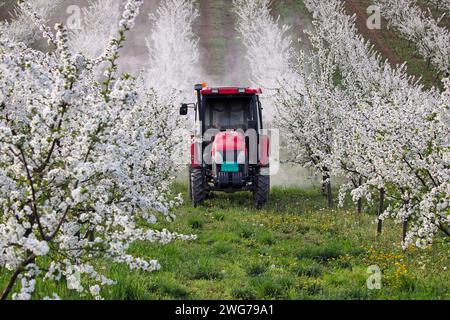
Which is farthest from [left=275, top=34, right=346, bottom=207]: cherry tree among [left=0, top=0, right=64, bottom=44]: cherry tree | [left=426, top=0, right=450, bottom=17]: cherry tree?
[left=426, top=0, right=450, bottom=17]: cherry tree

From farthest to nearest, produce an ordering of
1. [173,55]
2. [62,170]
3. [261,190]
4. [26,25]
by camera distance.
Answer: [26,25] → [173,55] → [261,190] → [62,170]

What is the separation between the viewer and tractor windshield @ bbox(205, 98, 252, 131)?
16.3 m

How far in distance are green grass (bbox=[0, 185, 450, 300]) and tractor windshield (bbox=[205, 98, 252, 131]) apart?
351 cm

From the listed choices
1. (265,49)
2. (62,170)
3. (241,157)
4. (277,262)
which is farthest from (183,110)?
(265,49)

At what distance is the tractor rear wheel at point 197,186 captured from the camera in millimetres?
15117

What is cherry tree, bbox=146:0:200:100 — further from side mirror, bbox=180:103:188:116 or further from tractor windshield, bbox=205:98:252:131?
side mirror, bbox=180:103:188:116

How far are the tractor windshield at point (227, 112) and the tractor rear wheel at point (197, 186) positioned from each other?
1861mm

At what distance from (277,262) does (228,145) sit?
6.50 meters

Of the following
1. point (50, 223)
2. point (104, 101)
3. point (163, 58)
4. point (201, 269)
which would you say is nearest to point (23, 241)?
point (50, 223)

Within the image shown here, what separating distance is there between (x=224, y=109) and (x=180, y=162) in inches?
141

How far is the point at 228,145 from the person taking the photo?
14812mm

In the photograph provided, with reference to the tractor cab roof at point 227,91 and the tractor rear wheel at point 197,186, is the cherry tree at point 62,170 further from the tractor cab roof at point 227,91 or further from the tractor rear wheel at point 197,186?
the tractor cab roof at point 227,91

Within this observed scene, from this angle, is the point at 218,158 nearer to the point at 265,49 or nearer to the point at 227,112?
the point at 227,112

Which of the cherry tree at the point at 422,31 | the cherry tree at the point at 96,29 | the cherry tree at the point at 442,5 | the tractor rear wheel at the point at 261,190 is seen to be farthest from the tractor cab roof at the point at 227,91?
the cherry tree at the point at 442,5
